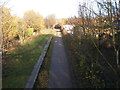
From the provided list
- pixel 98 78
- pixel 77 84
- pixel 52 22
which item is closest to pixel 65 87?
pixel 77 84

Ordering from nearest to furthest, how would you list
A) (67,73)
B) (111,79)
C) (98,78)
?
(111,79), (98,78), (67,73)

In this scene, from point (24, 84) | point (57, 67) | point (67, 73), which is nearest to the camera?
point (24, 84)

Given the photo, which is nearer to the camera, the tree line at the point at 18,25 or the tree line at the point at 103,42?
the tree line at the point at 103,42

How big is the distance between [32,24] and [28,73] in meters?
27.2

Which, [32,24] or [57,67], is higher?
[32,24]

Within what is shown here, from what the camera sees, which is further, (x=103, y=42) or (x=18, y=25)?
(x=18, y=25)

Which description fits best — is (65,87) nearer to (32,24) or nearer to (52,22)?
(32,24)

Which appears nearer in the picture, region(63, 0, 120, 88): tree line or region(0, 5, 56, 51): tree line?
region(63, 0, 120, 88): tree line

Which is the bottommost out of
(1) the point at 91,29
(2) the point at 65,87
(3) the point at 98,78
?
(2) the point at 65,87

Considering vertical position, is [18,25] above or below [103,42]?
above

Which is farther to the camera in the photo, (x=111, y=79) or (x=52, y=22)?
(x=52, y=22)

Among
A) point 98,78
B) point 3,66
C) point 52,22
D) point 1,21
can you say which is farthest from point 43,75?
point 52,22

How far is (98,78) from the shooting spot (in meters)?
5.28

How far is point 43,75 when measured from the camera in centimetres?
716
